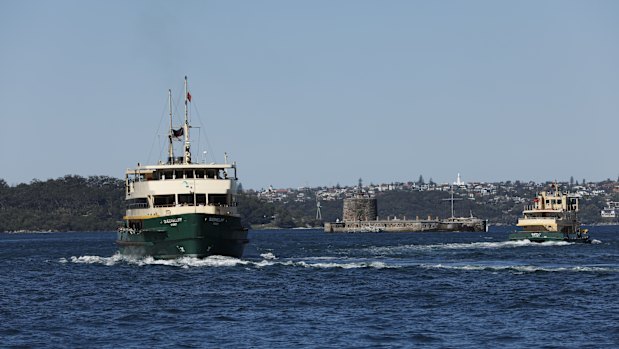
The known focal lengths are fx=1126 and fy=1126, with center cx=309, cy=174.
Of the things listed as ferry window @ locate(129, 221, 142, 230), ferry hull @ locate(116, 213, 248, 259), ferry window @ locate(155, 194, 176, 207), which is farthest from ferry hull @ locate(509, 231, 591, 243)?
ferry window @ locate(155, 194, 176, 207)

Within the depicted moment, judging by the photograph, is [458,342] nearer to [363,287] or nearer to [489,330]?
[489,330]

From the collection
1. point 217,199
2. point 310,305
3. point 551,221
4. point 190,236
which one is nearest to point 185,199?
point 217,199

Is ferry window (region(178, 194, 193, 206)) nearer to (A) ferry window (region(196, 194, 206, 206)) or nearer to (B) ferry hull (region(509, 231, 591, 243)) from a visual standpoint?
(A) ferry window (region(196, 194, 206, 206))

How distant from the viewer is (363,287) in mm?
64625

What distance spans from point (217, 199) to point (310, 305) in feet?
106

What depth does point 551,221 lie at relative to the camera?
139m

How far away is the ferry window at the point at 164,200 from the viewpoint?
85438 mm

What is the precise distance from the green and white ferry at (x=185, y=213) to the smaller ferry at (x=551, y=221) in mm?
60666

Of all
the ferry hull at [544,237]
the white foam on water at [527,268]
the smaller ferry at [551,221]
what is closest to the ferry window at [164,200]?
the white foam on water at [527,268]

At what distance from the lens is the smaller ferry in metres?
138

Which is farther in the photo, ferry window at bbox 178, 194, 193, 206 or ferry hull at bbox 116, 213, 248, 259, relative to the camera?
ferry window at bbox 178, 194, 193, 206

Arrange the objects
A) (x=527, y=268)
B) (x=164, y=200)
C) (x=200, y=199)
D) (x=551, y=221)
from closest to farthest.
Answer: (x=527, y=268)
(x=200, y=199)
(x=164, y=200)
(x=551, y=221)

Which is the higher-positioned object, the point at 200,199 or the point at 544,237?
the point at 200,199

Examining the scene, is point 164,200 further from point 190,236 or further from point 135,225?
point 190,236
